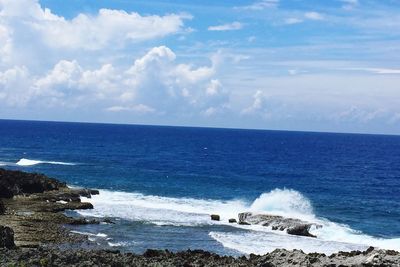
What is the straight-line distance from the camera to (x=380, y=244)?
48.2 metres

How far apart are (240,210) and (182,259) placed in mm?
33798

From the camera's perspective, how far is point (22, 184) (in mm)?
64500

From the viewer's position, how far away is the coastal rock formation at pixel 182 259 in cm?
2862

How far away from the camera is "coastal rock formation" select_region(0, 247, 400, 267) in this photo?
28.6 m

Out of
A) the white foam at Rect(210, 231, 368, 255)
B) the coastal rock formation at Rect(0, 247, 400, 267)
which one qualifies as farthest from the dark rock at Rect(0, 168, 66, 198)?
the coastal rock formation at Rect(0, 247, 400, 267)

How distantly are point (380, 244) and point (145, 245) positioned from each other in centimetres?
2133

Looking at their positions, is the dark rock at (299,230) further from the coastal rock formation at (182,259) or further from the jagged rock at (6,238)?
the jagged rock at (6,238)

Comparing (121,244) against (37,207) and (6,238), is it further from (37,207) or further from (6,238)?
(37,207)

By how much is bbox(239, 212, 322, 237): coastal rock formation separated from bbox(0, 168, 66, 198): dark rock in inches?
1010

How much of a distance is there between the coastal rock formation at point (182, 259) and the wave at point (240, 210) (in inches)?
382

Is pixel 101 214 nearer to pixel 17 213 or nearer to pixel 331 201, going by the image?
pixel 17 213

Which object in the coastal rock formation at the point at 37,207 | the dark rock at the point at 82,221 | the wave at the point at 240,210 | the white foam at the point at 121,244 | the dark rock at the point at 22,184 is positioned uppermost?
the dark rock at the point at 22,184

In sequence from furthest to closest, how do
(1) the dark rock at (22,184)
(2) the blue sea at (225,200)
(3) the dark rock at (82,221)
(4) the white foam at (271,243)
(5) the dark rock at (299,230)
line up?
(1) the dark rock at (22,184) < (5) the dark rock at (299,230) < (3) the dark rock at (82,221) < (2) the blue sea at (225,200) < (4) the white foam at (271,243)

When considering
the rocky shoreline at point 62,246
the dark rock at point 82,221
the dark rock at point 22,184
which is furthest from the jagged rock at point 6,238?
the dark rock at point 22,184
